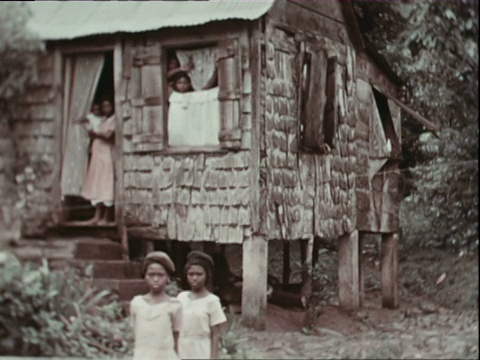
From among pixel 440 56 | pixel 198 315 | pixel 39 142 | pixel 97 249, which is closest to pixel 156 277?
pixel 198 315

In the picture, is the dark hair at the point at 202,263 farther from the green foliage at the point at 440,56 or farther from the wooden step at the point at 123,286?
the green foliage at the point at 440,56

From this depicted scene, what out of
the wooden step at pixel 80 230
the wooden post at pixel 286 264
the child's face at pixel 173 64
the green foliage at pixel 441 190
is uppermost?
the child's face at pixel 173 64

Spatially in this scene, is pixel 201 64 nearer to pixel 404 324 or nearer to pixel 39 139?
pixel 39 139

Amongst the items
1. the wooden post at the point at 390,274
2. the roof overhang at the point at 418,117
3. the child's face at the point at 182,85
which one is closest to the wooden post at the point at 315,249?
the wooden post at the point at 390,274

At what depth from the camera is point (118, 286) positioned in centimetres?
286

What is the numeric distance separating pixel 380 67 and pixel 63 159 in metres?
1.00

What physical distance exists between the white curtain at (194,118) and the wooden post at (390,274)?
596mm

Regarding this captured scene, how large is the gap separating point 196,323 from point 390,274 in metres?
0.66

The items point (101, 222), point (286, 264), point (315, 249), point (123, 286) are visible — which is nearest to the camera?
point (123, 286)

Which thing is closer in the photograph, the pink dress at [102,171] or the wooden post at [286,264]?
the pink dress at [102,171]

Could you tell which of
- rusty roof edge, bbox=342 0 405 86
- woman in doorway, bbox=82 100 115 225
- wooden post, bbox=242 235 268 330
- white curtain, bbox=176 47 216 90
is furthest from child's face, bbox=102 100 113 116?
rusty roof edge, bbox=342 0 405 86

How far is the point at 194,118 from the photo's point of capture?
2.97 metres

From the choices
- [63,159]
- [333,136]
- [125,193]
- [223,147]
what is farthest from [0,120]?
[333,136]

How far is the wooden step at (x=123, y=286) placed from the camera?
2824mm
